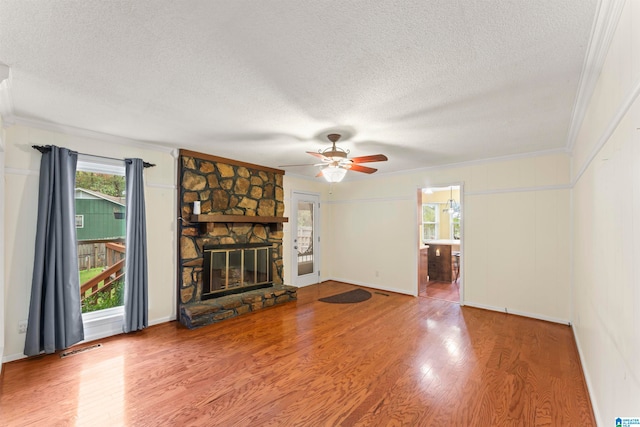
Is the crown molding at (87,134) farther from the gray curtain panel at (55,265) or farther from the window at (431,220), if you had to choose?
the window at (431,220)

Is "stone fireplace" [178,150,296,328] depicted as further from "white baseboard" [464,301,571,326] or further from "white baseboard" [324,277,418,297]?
"white baseboard" [464,301,571,326]

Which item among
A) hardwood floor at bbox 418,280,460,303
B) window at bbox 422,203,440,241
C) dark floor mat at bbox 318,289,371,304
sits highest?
window at bbox 422,203,440,241

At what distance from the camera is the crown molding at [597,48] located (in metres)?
1.40

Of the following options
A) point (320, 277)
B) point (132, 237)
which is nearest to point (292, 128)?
point (132, 237)

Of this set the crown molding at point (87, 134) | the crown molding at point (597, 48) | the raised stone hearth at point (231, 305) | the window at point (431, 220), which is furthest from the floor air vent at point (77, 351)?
the window at point (431, 220)

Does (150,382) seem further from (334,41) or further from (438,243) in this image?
(438,243)

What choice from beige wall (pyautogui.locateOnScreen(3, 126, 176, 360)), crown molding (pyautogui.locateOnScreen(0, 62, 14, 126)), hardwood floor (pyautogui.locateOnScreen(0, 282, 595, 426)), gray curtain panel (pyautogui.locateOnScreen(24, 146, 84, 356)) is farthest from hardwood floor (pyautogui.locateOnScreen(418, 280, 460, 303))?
crown molding (pyautogui.locateOnScreen(0, 62, 14, 126))

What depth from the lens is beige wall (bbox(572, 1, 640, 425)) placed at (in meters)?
1.27

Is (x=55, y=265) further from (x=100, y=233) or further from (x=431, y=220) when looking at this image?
(x=431, y=220)

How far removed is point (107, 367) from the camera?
287 centimetres

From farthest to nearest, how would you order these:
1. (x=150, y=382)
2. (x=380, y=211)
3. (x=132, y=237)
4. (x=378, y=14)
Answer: (x=380, y=211)
(x=132, y=237)
(x=150, y=382)
(x=378, y=14)

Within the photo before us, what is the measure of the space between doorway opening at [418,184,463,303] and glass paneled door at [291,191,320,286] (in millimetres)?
2230

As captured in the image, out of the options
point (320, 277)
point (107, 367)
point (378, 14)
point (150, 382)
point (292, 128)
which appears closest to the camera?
point (378, 14)

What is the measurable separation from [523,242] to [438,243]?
2708mm
